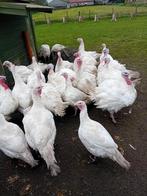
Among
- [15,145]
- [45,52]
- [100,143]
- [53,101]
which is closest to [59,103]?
[53,101]

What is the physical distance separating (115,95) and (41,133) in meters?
2.31

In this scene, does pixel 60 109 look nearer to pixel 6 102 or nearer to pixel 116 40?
pixel 6 102

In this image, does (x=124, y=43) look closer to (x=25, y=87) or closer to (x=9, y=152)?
(x=25, y=87)

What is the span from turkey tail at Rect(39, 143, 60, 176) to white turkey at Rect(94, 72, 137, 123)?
221 centimetres

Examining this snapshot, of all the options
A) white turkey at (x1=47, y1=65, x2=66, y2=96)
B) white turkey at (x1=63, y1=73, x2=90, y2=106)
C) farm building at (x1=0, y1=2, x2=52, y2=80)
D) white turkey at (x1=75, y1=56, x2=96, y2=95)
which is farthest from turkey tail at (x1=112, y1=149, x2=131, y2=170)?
farm building at (x1=0, y1=2, x2=52, y2=80)

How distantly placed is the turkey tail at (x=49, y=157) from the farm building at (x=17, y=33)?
427 centimetres

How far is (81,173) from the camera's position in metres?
5.69

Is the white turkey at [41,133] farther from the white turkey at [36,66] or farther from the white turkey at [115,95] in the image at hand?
the white turkey at [36,66]

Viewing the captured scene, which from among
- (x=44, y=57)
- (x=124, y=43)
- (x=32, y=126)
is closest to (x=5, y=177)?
(x=32, y=126)

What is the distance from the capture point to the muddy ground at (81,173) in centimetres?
527

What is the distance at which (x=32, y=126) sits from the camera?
578 centimetres

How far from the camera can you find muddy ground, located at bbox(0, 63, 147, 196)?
5.27 metres

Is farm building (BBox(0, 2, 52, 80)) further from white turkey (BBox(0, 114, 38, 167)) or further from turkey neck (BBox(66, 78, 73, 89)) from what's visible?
white turkey (BBox(0, 114, 38, 167))

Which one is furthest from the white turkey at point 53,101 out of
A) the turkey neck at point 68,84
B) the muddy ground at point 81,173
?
the muddy ground at point 81,173
